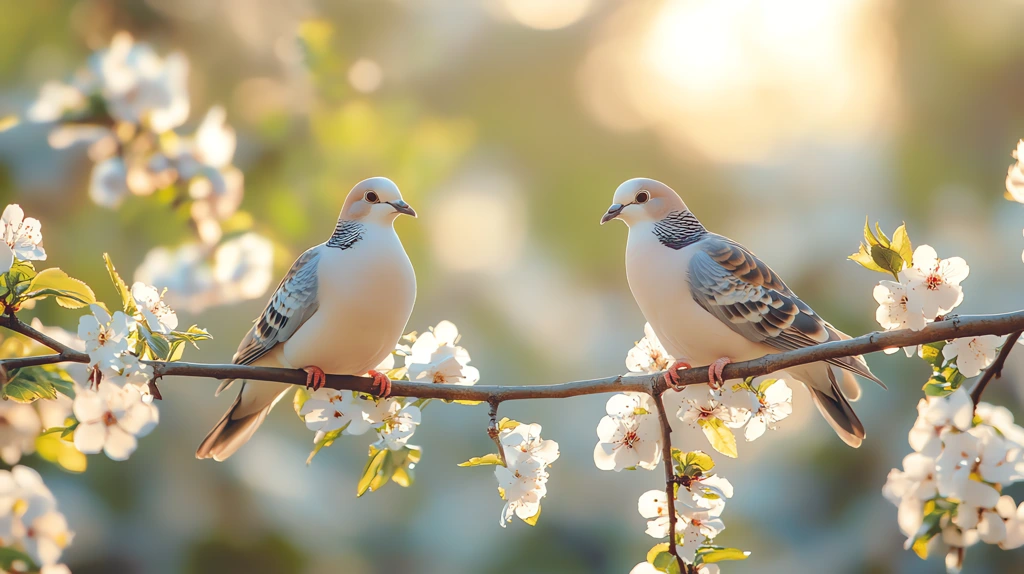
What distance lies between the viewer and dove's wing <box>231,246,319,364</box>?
97cm

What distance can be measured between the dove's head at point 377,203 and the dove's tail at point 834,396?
55cm

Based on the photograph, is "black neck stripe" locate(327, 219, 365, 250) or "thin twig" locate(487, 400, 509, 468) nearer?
"thin twig" locate(487, 400, 509, 468)

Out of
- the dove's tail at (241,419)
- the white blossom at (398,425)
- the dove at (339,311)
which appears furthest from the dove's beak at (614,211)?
the dove's tail at (241,419)

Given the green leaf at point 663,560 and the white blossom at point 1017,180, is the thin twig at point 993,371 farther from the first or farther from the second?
the green leaf at point 663,560

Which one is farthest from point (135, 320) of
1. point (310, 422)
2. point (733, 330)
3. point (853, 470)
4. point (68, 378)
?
point (853, 470)

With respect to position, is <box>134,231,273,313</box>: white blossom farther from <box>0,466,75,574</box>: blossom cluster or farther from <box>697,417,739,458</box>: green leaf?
<box>697,417,739,458</box>: green leaf

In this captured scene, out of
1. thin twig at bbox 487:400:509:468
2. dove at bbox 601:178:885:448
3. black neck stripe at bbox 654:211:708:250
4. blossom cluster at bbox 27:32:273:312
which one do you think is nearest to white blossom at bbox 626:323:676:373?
dove at bbox 601:178:885:448

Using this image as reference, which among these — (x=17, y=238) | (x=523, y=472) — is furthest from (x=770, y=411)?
(x=17, y=238)

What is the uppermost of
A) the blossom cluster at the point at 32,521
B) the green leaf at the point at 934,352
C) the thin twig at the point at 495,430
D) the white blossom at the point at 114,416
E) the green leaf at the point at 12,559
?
the green leaf at the point at 934,352

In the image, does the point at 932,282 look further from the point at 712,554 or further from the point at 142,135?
the point at 142,135

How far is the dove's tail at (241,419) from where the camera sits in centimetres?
99

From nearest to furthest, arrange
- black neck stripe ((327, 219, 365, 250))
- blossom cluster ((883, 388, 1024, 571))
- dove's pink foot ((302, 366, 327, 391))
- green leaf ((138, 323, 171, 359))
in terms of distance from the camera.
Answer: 1. blossom cluster ((883, 388, 1024, 571))
2. green leaf ((138, 323, 171, 359))
3. dove's pink foot ((302, 366, 327, 391))
4. black neck stripe ((327, 219, 365, 250))

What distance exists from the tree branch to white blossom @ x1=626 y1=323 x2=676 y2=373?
12cm

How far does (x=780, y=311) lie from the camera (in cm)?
98
